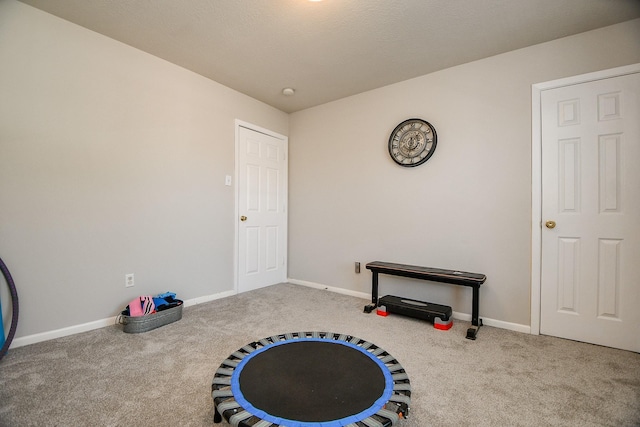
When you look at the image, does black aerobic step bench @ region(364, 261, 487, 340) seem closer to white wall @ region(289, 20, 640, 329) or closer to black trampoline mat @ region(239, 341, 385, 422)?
white wall @ region(289, 20, 640, 329)

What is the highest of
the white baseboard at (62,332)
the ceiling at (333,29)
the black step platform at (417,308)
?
the ceiling at (333,29)

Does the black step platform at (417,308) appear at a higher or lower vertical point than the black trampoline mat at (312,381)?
lower

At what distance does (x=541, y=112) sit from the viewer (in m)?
2.60

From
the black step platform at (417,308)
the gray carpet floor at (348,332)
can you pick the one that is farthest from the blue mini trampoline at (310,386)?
the black step platform at (417,308)

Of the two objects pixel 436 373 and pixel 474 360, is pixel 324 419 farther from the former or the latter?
pixel 474 360

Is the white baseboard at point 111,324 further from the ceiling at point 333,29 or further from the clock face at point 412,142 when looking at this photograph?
the ceiling at point 333,29

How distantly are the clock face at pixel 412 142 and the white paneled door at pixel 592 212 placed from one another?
3.25ft

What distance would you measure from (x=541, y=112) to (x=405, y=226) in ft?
5.38

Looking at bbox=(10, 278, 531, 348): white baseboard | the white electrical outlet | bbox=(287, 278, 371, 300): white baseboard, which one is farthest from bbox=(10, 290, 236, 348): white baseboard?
bbox=(287, 278, 371, 300): white baseboard

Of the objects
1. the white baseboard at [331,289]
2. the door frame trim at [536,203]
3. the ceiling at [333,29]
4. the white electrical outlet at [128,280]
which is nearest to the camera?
the ceiling at [333,29]

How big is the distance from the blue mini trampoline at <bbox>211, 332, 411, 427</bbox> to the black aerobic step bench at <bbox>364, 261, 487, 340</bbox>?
1.24 meters

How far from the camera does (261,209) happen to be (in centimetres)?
403

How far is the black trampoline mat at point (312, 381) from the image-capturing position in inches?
46.4

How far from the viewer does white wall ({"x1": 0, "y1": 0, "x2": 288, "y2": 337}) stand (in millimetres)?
2209
